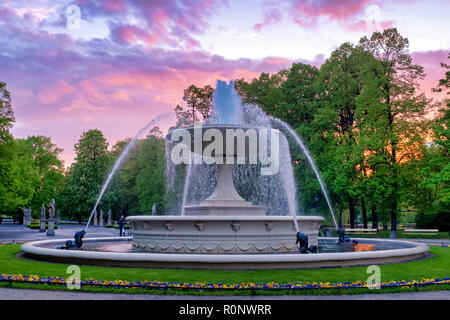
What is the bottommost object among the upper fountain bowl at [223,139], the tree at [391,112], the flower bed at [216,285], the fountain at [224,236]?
the flower bed at [216,285]

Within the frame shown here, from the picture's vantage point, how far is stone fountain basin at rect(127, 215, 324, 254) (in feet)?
47.0

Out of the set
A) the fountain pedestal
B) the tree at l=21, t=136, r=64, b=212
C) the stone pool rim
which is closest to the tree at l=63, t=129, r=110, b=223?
the tree at l=21, t=136, r=64, b=212

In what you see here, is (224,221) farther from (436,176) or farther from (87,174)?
(87,174)

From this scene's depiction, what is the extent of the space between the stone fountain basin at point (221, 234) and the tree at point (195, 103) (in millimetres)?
32401

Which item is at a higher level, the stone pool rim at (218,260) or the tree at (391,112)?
the tree at (391,112)

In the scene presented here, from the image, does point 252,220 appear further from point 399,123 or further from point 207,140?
point 399,123

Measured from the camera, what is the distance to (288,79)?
41375 millimetres

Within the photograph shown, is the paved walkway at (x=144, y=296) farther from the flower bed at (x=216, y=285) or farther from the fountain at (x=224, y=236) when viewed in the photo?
the fountain at (x=224, y=236)

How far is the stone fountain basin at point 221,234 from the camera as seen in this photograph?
1434 centimetres

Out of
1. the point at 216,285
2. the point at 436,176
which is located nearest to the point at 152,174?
the point at 436,176

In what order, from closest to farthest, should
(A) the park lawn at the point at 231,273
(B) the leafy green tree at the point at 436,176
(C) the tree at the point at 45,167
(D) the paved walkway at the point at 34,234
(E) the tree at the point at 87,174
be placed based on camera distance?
(A) the park lawn at the point at 231,273, (B) the leafy green tree at the point at 436,176, (D) the paved walkway at the point at 34,234, (E) the tree at the point at 87,174, (C) the tree at the point at 45,167

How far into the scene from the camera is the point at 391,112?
34188 millimetres

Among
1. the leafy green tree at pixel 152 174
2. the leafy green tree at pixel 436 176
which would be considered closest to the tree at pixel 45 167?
the leafy green tree at pixel 152 174
